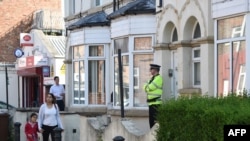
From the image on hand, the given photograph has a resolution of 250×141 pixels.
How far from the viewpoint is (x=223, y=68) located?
13.5 metres

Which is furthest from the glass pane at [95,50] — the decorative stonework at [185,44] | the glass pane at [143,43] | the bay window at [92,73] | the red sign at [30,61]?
the red sign at [30,61]

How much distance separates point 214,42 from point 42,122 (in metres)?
4.78

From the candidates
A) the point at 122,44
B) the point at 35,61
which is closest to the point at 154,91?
the point at 122,44

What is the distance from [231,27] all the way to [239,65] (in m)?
0.88

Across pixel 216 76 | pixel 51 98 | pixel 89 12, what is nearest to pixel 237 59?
pixel 216 76

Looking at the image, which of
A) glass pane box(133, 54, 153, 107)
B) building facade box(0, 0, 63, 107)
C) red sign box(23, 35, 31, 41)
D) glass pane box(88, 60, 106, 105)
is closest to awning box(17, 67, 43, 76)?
red sign box(23, 35, 31, 41)

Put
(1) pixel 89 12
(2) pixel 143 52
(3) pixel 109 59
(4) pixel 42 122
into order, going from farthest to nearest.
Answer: (1) pixel 89 12 → (3) pixel 109 59 → (2) pixel 143 52 → (4) pixel 42 122

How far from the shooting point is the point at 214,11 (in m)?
13.6

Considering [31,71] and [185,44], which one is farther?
[31,71]

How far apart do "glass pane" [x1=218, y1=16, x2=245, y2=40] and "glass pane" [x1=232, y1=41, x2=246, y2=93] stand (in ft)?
0.74

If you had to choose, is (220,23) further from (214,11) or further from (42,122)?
(42,122)

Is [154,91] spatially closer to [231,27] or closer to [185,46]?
[185,46]

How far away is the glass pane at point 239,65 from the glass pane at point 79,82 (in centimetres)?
1085

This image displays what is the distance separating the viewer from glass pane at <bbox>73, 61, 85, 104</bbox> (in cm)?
2333
